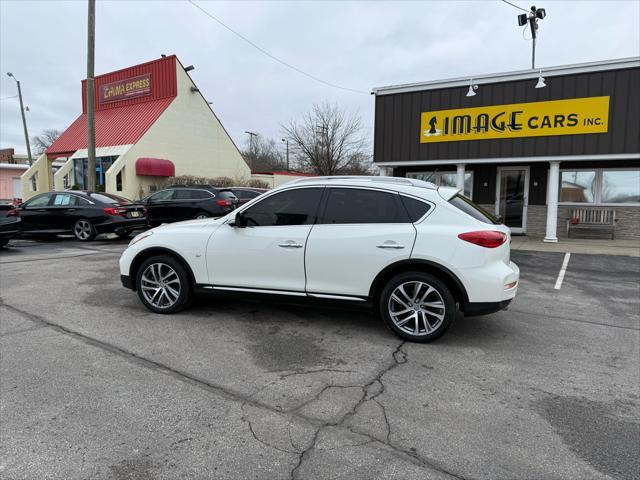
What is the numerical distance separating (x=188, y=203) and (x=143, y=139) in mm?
10911

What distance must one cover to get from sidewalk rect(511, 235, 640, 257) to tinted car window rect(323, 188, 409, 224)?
8.20m

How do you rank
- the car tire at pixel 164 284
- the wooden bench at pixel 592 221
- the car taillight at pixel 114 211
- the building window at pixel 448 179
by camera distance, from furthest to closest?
the building window at pixel 448 179 < the wooden bench at pixel 592 221 < the car taillight at pixel 114 211 < the car tire at pixel 164 284

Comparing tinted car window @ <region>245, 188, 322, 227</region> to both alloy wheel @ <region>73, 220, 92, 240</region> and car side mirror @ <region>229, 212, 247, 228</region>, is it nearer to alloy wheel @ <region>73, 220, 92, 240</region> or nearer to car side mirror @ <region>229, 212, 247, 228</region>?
car side mirror @ <region>229, 212, 247, 228</region>

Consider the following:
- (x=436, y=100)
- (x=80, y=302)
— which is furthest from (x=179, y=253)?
(x=436, y=100)

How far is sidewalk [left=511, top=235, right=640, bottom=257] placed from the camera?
1116 centimetres

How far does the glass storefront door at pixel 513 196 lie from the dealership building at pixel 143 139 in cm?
1617

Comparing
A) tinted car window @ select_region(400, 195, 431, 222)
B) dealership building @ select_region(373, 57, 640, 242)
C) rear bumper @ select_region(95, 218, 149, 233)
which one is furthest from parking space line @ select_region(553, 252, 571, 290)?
rear bumper @ select_region(95, 218, 149, 233)

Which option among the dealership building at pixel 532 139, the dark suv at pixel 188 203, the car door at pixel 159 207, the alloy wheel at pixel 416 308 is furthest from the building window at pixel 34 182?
the alloy wheel at pixel 416 308

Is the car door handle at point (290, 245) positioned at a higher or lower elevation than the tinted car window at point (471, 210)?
lower

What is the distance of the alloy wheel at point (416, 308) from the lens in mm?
4410

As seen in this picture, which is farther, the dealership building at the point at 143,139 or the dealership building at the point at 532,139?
the dealership building at the point at 143,139

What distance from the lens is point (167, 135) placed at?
2416 centimetres

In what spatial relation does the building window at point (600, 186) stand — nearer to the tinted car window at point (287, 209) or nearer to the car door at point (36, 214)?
the tinted car window at point (287, 209)

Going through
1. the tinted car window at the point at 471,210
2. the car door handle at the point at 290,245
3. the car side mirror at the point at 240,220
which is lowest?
the car door handle at the point at 290,245
